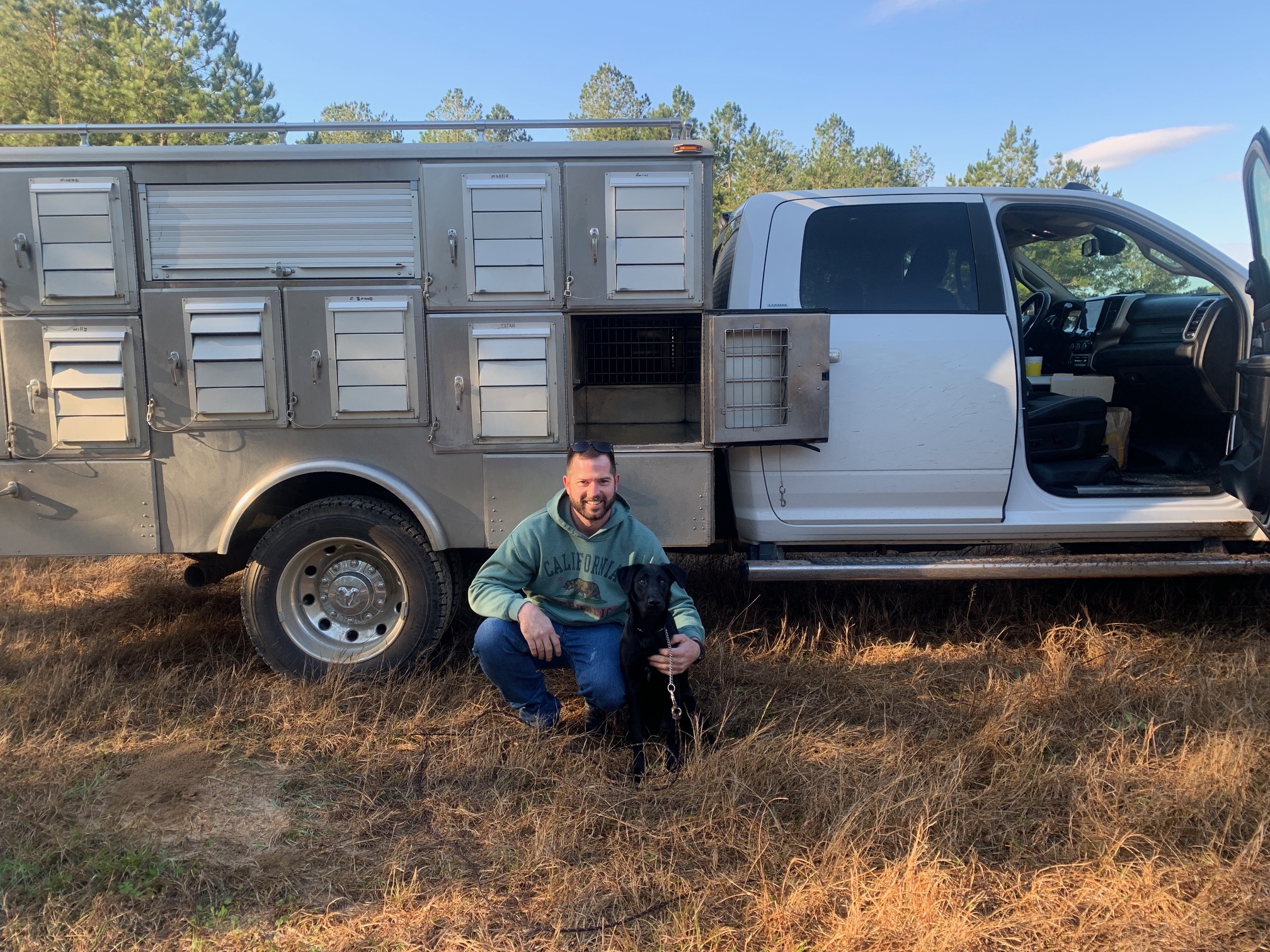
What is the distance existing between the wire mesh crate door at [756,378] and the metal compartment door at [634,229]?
0.35m

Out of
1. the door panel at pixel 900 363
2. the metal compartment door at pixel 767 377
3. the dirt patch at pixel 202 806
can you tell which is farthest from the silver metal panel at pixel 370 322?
the dirt patch at pixel 202 806

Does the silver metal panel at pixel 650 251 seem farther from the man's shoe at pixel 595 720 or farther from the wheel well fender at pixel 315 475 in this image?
the man's shoe at pixel 595 720

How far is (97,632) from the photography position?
4469 millimetres

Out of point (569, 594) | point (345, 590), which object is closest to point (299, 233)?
point (345, 590)

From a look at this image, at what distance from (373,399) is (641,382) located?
1.57m

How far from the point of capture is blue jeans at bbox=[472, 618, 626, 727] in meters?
3.19

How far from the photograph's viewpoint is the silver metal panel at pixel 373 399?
363cm

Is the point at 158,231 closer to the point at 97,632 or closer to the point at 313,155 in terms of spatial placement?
the point at 313,155

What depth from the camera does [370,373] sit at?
3633 mm

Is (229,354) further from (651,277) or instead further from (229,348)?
(651,277)

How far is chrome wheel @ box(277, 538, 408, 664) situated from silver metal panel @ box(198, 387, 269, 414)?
0.69m

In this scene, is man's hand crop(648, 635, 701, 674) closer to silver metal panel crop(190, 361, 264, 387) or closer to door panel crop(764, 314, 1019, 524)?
door panel crop(764, 314, 1019, 524)

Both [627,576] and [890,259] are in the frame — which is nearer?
[627,576]

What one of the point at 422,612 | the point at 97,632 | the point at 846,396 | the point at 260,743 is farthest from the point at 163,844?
the point at 846,396
